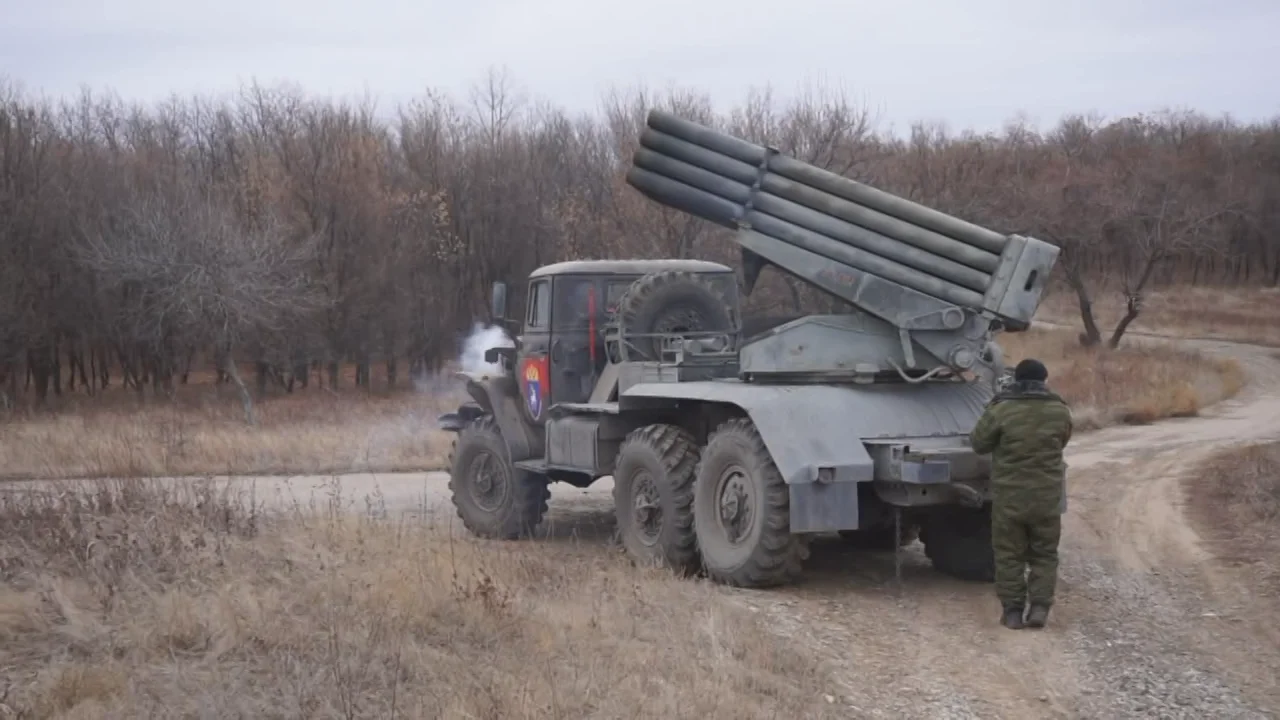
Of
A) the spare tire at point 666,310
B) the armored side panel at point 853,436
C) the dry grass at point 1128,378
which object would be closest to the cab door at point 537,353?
the spare tire at point 666,310

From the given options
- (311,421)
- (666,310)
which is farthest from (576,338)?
(311,421)

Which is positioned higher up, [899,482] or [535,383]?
[535,383]

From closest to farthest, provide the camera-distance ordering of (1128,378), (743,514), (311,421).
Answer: (743,514) < (311,421) < (1128,378)

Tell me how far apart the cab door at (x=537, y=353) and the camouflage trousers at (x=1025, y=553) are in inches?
195


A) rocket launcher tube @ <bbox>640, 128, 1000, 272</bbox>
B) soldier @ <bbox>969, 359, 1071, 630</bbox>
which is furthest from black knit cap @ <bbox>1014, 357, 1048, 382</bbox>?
rocket launcher tube @ <bbox>640, 128, 1000, 272</bbox>

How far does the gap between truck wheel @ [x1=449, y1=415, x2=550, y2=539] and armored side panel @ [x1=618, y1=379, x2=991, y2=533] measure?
3.21 meters

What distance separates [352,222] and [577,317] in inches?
1097

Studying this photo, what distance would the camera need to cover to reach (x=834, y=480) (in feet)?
28.7

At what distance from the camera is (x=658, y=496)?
33.8 ft

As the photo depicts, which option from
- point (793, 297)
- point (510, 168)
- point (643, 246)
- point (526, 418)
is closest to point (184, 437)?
point (526, 418)

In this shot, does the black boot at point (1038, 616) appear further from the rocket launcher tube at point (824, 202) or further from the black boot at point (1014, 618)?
the rocket launcher tube at point (824, 202)

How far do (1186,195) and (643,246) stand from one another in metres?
21.6

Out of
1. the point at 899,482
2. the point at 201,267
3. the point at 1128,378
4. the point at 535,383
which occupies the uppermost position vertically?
the point at 201,267

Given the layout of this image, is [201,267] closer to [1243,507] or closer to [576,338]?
[576,338]
